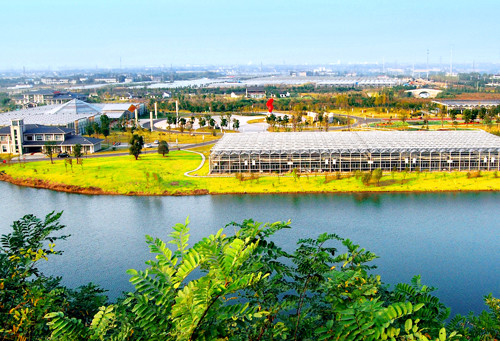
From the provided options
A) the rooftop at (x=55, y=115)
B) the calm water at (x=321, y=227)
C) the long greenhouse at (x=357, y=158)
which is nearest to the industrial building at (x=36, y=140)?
the rooftop at (x=55, y=115)

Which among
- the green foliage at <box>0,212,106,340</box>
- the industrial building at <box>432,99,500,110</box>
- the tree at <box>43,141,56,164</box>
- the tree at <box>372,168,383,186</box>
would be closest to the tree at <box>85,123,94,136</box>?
the tree at <box>43,141,56,164</box>

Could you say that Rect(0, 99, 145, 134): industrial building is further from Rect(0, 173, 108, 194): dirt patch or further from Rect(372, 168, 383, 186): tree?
Rect(372, 168, 383, 186): tree

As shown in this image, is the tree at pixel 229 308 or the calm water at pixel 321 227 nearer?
the tree at pixel 229 308

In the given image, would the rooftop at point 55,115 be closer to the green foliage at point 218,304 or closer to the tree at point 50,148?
the tree at point 50,148

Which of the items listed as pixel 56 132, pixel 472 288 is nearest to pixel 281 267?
pixel 472 288

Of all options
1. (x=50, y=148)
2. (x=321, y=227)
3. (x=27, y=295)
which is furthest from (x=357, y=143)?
(x=27, y=295)

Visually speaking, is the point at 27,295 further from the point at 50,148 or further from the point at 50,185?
the point at 50,148
